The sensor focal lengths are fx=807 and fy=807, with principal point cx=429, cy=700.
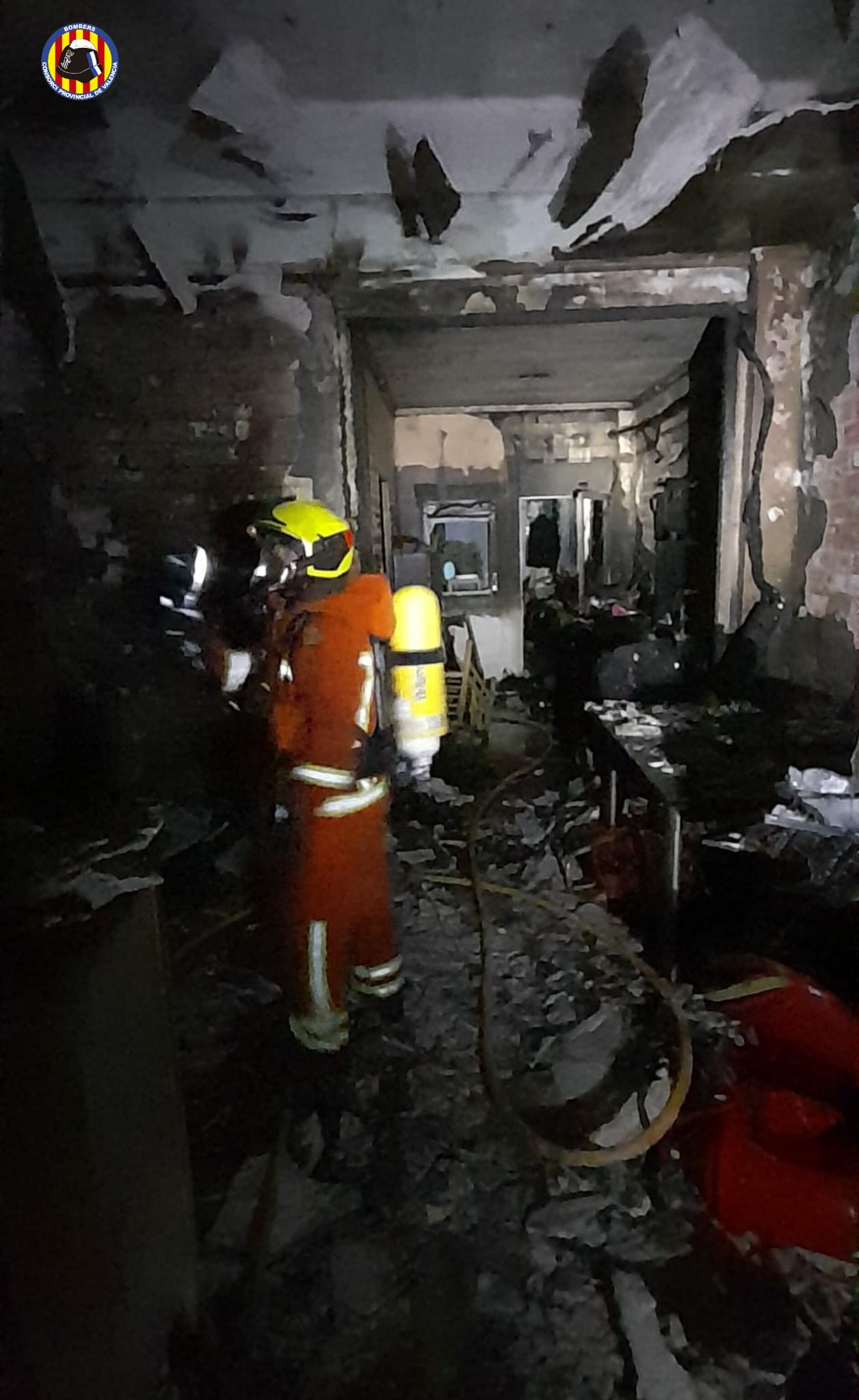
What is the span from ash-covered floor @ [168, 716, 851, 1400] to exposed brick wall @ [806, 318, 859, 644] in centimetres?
221

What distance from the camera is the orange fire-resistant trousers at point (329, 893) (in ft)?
9.27

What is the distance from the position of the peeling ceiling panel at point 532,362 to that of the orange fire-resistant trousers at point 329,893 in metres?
3.50

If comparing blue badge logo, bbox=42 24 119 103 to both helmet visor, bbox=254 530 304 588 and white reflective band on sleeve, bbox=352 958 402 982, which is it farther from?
white reflective band on sleeve, bbox=352 958 402 982

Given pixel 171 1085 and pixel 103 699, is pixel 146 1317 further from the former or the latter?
pixel 103 699

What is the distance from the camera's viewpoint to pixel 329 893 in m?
2.83

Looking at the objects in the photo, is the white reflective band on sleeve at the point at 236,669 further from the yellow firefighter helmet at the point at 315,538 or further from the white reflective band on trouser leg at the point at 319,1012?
the white reflective band on trouser leg at the point at 319,1012

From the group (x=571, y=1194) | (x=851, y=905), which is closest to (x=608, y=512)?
(x=851, y=905)

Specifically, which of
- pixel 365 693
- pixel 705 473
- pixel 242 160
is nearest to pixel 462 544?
pixel 705 473

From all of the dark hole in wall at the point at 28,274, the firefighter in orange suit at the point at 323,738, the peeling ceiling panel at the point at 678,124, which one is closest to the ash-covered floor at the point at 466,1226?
the firefighter in orange suit at the point at 323,738

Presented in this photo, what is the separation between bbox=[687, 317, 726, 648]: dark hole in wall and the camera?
4996 mm

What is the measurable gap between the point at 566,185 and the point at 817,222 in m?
1.31

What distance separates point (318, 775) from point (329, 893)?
0.42m

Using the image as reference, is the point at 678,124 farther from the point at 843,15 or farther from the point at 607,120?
the point at 843,15

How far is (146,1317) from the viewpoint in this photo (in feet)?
4.83
